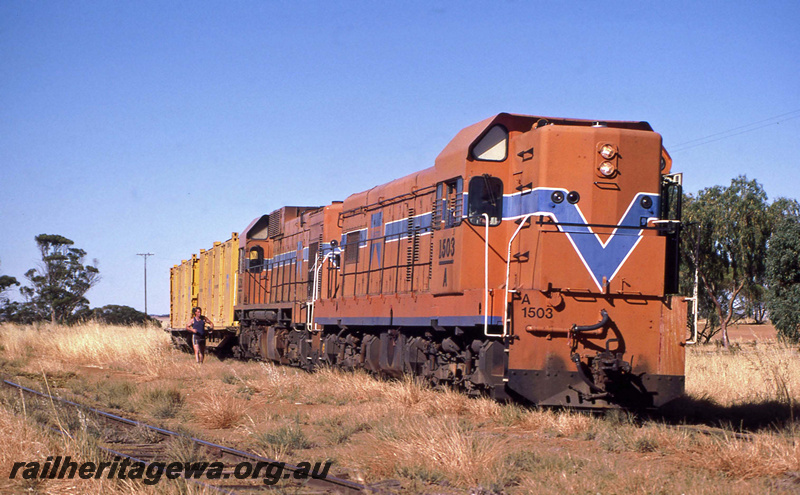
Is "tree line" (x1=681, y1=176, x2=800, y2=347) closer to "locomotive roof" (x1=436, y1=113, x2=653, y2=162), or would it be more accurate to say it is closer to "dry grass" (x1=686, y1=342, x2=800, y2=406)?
"dry grass" (x1=686, y1=342, x2=800, y2=406)

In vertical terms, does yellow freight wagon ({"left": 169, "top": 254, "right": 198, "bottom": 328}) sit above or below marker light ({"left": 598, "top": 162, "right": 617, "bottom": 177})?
below

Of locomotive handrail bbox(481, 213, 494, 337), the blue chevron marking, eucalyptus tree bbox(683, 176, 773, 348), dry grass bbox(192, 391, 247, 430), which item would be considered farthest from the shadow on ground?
eucalyptus tree bbox(683, 176, 773, 348)

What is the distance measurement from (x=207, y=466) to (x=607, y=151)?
6335 mm


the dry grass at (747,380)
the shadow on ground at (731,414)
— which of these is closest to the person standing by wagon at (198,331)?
the dry grass at (747,380)

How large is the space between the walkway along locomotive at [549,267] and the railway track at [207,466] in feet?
11.5

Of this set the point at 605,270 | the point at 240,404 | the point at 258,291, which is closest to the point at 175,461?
the point at 240,404

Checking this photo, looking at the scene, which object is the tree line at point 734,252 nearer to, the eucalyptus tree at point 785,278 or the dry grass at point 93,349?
the eucalyptus tree at point 785,278

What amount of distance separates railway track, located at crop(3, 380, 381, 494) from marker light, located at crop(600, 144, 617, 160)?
545 cm

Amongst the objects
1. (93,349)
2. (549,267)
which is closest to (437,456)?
(549,267)

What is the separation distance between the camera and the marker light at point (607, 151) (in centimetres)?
1063

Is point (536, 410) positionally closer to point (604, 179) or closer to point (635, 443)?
point (635, 443)

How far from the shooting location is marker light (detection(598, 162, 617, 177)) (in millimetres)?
10648

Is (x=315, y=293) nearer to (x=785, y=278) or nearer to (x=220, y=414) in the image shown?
(x=220, y=414)

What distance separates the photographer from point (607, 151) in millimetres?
10633
